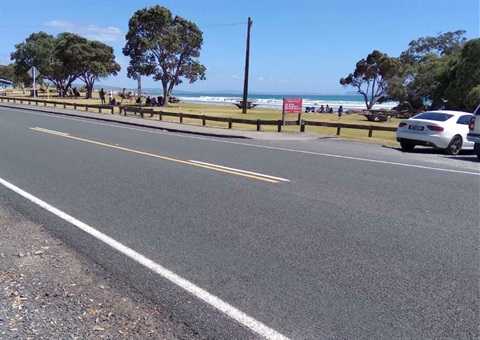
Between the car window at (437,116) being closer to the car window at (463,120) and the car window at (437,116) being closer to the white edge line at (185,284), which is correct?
the car window at (463,120)

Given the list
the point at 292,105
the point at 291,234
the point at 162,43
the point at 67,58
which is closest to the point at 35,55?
the point at 67,58

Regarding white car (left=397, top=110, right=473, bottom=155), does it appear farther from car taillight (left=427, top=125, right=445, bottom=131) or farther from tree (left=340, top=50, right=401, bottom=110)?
tree (left=340, top=50, right=401, bottom=110)

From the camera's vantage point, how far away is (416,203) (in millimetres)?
6395

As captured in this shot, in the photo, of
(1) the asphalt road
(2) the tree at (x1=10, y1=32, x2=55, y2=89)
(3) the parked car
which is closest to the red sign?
(3) the parked car

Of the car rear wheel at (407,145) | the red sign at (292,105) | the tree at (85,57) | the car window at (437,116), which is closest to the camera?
the car window at (437,116)

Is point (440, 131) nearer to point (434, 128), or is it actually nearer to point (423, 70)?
point (434, 128)

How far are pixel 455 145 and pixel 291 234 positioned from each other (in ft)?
34.8

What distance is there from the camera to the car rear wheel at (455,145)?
1309 cm

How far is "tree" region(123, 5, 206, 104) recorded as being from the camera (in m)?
49.6

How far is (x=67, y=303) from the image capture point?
3395 mm

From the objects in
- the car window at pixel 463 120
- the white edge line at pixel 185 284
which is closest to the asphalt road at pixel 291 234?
the white edge line at pixel 185 284


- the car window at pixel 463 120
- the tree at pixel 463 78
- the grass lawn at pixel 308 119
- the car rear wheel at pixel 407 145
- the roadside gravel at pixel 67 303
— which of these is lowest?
the grass lawn at pixel 308 119

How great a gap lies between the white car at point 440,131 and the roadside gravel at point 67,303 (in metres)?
12.1

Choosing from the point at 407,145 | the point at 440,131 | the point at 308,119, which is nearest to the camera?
the point at 440,131
